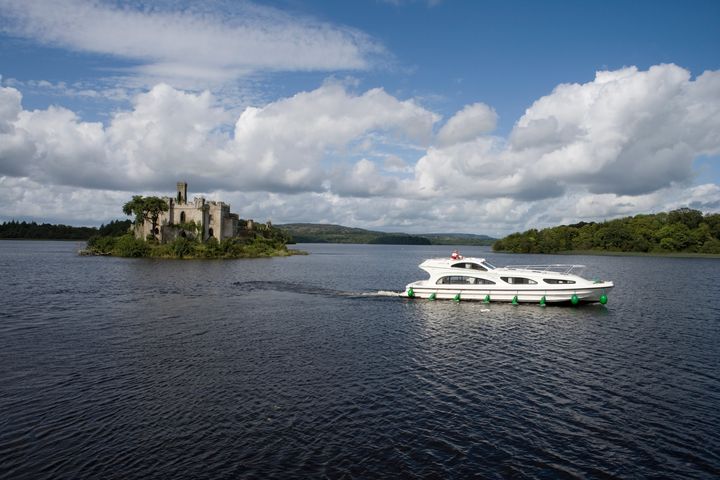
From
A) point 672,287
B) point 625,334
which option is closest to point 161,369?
point 625,334

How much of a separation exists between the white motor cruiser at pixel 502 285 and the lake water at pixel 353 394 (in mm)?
4556

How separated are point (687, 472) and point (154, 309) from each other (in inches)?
1465

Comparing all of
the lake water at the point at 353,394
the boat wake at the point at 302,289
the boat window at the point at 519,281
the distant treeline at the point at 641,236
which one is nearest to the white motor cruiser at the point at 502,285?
the boat window at the point at 519,281

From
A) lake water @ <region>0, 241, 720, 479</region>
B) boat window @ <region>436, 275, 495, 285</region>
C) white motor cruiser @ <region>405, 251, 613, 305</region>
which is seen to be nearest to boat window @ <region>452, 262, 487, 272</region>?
white motor cruiser @ <region>405, 251, 613, 305</region>

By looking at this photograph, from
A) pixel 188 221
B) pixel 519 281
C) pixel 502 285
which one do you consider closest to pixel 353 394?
pixel 502 285

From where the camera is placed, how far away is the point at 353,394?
1959cm

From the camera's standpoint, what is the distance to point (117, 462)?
13688 mm

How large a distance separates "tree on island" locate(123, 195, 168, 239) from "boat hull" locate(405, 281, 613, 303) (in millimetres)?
87751

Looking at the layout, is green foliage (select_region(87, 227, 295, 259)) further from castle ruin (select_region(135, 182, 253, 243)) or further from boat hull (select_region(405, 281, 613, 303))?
boat hull (select_region(405, 281, 613, 303))

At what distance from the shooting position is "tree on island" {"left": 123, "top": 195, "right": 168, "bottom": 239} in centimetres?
11406

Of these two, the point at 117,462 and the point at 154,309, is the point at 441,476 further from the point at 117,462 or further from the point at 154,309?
the point at 154,309

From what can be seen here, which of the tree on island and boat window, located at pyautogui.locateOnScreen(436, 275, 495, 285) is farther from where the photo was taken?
the tree on island

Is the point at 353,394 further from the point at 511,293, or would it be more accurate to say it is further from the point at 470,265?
the point at 470,265

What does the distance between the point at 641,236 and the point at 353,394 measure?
180m
